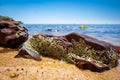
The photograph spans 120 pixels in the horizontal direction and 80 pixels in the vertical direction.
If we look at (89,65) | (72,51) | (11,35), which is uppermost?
(11,35)

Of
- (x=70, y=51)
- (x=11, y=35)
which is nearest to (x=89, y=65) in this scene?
(x=70, y=51)

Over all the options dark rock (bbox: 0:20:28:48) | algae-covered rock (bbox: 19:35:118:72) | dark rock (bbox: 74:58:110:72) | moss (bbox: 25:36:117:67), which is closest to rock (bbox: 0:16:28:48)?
dark rock (bbox: 0:20:28:48)

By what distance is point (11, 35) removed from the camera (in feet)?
39.3

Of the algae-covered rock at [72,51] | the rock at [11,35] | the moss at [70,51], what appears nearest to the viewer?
the algae-covered rock at [72,51]

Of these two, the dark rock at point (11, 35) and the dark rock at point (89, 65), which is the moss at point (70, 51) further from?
the dark rock at point (11, 35)

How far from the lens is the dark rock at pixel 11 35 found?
1177 cm

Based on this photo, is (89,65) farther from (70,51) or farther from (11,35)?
(11,35)

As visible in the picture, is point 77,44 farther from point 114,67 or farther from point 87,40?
point 114,67

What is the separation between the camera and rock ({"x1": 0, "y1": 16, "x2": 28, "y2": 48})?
38.6 feet

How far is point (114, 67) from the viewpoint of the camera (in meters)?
10.4

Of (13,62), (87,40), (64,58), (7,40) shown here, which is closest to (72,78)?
(13,62)

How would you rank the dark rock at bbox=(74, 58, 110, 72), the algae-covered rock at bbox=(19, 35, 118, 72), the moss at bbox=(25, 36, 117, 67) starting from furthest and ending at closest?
the moss at bbox=(25, 36, 117, 67)
the algae-covered rock at bbox=(19, 35, 118, 72)
the dark rock at bbox=(74, 58, 110, 72)

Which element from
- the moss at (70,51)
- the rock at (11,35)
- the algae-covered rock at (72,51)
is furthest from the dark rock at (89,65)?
the rock at (11,35)

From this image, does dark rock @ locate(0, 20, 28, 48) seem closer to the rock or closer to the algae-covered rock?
the rock
